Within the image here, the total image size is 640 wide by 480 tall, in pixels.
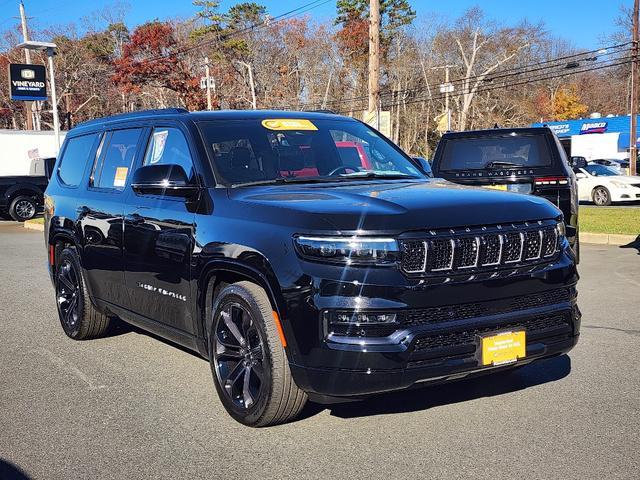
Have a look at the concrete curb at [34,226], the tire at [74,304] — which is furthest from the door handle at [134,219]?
the concrete curb at [34,226]

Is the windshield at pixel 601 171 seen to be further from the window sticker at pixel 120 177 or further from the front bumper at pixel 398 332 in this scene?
the front bumper at pixel 398 332

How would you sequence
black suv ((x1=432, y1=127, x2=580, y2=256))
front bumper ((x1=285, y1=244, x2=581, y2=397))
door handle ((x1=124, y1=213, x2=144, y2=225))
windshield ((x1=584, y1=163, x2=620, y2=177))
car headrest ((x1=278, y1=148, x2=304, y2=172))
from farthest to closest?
windshield ((x1=584, y1=163, x2=620, y2=177)) < black suv ((x1=432, y1=127, x2=580, y2=256)) < door handle ((x1=124, y1=213, x2=144, y2=225)) < car headrest ((x1=278, y1=148, x2=304, y2=172)) < front bumper ((x1=285, y1=244, x2=581, y2=397))

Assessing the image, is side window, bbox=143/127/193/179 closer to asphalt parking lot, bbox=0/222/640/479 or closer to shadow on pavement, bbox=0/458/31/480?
asphalt parking lot, bbox=0/222/640/479

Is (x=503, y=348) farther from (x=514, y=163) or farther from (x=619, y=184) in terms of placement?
(x=619, y=184)

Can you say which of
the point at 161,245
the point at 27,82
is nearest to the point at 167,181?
the point at 161,245

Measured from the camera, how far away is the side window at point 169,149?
4879 mm

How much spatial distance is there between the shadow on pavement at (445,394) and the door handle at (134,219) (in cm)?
182

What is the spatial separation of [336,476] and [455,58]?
A: 65.5 m

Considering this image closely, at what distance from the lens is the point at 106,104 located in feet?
191

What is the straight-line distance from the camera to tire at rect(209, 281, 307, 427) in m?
3.89

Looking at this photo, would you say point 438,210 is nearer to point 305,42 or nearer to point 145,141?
point 145,141

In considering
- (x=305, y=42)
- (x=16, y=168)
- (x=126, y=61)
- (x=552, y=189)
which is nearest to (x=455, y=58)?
(x=305, y=42)

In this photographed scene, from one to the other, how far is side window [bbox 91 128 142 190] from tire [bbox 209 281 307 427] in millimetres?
1834

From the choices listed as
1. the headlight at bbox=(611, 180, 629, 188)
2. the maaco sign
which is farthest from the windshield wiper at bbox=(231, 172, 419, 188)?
the maaco sign
